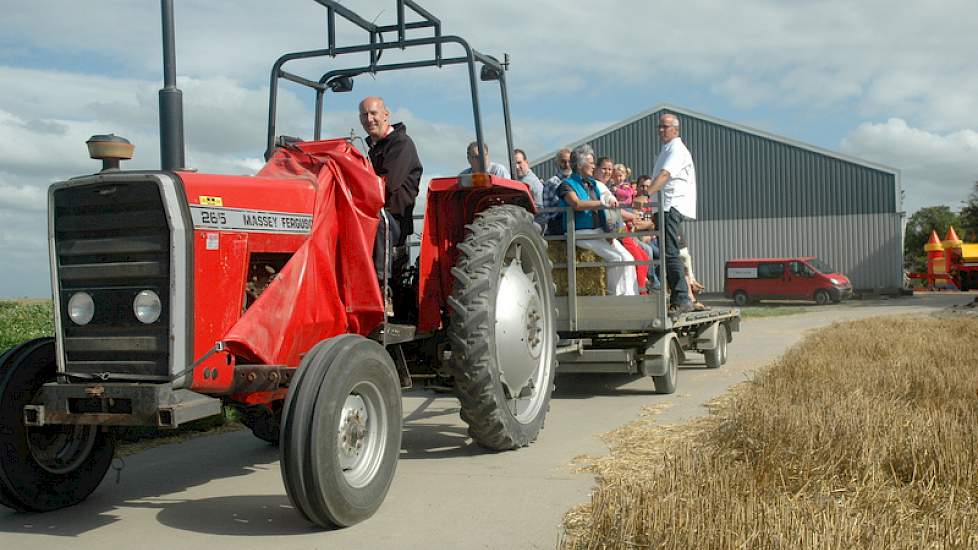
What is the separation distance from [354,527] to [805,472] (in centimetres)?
211

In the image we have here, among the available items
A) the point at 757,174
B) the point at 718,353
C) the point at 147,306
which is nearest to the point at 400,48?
the point at 147,306

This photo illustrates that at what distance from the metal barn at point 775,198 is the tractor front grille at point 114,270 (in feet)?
110

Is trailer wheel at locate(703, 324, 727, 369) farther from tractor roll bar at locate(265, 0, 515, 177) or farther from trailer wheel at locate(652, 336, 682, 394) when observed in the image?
tractor roll bar at locate(265, 0, 515, 177)

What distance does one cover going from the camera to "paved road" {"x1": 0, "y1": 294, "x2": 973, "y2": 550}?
3.90 metres

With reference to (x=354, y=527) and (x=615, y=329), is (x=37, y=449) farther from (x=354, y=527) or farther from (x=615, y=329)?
(x=615, y=329)

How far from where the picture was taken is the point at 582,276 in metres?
8.08

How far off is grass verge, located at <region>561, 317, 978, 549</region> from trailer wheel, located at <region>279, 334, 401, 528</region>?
97cm

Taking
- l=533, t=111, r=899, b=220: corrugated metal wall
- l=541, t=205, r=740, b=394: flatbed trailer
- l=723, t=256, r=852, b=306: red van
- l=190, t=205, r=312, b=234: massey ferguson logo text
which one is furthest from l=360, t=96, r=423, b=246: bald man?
l=533, t=111, r=899, b=220: corrugated metal wall

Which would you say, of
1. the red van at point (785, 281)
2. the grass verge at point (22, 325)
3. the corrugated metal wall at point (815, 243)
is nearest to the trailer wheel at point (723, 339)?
the grass verge at point (22, 325)

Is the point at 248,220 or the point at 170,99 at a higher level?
the point at 170,99

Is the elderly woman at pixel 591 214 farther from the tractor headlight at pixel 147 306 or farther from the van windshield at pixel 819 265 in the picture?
the van windshield at pixel 819 265

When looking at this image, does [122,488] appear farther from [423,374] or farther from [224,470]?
[423,374]

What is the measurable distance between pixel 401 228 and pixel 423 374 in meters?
1.07

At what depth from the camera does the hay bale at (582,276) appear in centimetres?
802
